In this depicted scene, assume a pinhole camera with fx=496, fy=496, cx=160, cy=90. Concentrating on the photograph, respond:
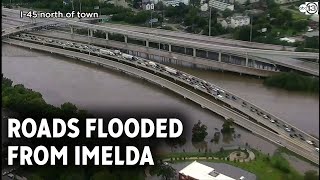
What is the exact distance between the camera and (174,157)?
4414 millimetres

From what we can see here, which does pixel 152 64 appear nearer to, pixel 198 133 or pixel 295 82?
pixel 198 133

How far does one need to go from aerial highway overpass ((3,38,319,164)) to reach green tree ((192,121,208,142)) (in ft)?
1.09

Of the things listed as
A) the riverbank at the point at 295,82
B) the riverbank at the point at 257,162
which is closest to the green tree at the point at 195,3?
the riverbank at the point at 257,162

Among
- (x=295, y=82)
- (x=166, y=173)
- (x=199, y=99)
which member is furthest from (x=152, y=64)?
(x=295, y=82)

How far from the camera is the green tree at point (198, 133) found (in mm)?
4715

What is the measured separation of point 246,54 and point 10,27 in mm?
5589

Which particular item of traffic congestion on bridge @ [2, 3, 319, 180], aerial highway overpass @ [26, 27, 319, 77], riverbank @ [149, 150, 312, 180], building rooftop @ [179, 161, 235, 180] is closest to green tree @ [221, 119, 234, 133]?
traffic congestion on bridge @ [2, 3, 319, 180]

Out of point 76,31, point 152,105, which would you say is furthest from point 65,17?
point 152,105

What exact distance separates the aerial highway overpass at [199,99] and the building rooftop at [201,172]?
57cm

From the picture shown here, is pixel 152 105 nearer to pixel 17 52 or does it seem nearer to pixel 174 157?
pixel 174 157

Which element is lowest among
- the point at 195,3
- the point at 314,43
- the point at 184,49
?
the point at 184,49

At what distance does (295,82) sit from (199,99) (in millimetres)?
3458

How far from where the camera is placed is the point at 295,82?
82.6 inches

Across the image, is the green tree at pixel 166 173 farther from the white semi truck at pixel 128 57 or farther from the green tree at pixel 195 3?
the green tree at pixel 195 3
